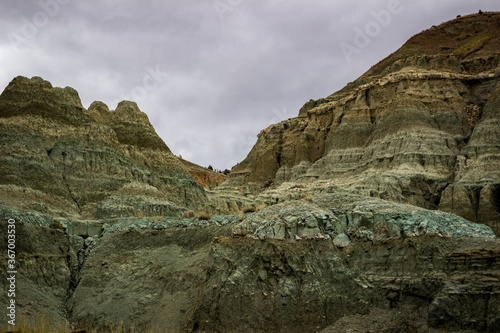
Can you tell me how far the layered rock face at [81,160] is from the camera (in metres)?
26.2

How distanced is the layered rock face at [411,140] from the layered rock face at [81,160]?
14.7 meters

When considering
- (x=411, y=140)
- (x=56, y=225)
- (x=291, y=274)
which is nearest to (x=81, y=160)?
(x=56, y=225)

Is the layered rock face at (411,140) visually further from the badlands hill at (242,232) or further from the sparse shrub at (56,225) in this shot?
the sparse shrub at (56,225)

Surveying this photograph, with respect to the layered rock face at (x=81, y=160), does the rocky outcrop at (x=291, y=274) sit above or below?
below

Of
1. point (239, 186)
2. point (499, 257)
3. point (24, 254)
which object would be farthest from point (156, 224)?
point (239, 186)

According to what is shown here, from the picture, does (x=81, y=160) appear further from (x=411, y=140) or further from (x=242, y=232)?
(x=411, y=140)

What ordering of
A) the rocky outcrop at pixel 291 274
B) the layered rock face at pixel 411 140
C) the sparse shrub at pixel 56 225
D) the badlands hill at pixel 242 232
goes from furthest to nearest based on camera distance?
1. the layered rock face at pixel 411 140
2. the sparse shrub at pixel 56 225
3. the badlands hill at pixel 242 232
4. the rocky outcrop at pixel 291 274

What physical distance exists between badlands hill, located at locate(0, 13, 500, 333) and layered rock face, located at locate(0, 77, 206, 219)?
0.32 ft

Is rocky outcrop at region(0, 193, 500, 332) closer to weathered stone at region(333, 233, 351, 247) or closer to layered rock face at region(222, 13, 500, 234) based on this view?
weathered stone at region(333, 233, 351, 247)

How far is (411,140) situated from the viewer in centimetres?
4128

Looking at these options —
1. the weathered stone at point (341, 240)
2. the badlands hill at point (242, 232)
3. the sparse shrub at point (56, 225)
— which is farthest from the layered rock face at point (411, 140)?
the sparse shrub at point (56, 225)

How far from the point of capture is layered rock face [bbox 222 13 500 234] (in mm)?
36344

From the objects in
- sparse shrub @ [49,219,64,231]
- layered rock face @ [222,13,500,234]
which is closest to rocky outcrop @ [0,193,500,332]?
sparse shrub @ [49,219,64,231]

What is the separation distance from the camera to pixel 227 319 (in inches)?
688
